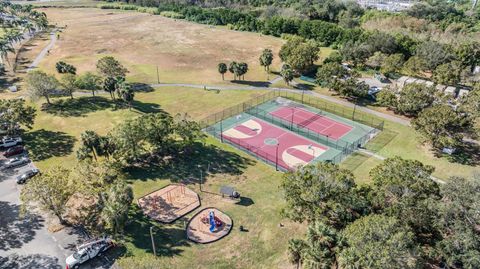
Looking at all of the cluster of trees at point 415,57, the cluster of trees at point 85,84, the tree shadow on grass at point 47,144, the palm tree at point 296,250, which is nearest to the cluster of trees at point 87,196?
the tree shadow on grass at point 47,144

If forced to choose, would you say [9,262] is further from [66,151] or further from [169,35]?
[169,35]

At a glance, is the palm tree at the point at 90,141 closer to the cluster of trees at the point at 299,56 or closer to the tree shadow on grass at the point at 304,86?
the tree shadow on grass at the point at 304,86

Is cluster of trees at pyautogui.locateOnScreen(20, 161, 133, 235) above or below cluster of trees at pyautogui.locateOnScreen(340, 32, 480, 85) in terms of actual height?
below

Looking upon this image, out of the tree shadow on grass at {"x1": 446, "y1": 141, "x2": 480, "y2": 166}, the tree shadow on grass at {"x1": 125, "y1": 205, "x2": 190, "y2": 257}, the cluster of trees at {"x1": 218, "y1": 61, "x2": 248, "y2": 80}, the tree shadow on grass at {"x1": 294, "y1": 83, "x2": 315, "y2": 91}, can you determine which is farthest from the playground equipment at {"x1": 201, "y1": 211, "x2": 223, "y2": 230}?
the cluster of trees at {"x1": 218, "y1": 61, "x2": 248, "y2": 80}

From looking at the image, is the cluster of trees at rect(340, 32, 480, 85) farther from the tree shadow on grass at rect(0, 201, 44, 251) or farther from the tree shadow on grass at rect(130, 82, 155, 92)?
the tree shadow on grass at rect(0, 201, 44, 251)

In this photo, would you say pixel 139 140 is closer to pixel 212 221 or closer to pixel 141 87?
pixel 212 221
